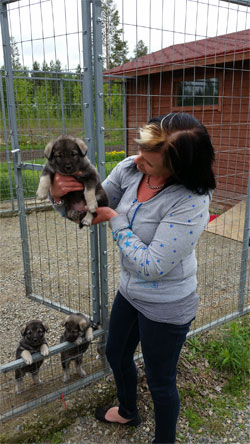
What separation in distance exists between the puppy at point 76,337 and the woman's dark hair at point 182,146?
1775 millimetres

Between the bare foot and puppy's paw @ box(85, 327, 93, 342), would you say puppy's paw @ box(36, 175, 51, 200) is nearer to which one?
puppy's paw @ box(85, 327, 93, 342)

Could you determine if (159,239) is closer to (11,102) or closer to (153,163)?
(153,163)

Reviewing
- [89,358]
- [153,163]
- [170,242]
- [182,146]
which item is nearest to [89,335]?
[89,358]

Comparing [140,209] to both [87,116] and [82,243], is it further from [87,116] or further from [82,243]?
[82,243]

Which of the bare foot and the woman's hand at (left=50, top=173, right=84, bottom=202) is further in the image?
the bare foot

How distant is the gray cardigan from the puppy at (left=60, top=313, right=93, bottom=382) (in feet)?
3.18

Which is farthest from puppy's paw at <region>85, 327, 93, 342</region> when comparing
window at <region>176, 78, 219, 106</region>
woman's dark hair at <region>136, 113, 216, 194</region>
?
window at <region>176, 78, 219, 106</region>

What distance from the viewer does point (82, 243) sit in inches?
280

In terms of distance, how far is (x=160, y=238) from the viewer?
2.00 m

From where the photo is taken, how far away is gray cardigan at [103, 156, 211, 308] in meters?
2.00

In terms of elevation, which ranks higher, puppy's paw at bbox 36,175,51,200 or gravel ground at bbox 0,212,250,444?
puppy's paw at bbox 36,175,51,200

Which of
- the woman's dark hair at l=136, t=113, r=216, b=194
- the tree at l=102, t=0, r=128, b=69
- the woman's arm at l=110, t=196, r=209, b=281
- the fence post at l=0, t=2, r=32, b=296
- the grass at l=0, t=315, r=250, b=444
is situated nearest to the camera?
the woman's dark hair at l=136, t=113, r=216, b=194

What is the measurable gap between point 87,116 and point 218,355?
266 centimetres

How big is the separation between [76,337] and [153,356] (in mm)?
1076
